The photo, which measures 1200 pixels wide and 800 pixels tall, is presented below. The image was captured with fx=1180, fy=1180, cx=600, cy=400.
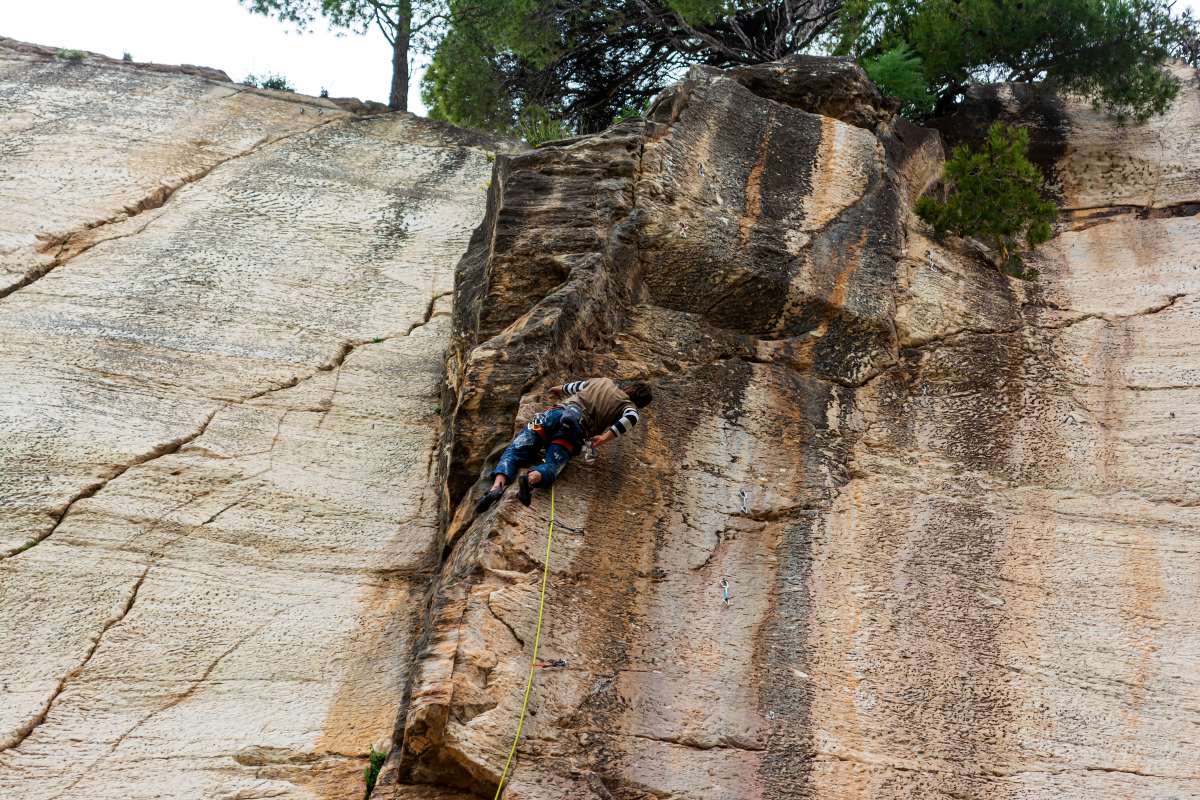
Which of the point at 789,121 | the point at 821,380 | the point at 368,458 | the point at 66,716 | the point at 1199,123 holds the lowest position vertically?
the point at 66,716

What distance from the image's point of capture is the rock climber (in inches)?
304

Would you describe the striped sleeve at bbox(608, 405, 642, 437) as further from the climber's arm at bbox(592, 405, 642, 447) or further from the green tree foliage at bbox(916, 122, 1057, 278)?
the green tree foliage at bbox(916, 122, 1057, 278)

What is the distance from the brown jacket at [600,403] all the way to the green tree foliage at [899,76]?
6575 millimetres

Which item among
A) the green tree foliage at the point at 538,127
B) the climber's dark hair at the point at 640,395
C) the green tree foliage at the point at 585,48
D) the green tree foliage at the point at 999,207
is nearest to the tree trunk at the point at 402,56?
the green tree foliage at the point at 585,48

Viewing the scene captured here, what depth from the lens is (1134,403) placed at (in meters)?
8.70

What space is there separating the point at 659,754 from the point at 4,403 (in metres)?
6.03

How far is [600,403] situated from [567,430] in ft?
1.02

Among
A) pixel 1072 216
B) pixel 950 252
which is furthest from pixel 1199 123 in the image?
pixel 950 252

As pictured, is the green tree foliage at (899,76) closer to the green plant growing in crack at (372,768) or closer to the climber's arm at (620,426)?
the climber's arm at (620,426)

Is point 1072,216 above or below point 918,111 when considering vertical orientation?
below

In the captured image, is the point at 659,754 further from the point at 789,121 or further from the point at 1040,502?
the point at 789,121

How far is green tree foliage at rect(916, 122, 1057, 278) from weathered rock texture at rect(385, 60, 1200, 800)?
0.27 meters

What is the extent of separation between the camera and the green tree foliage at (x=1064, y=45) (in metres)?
12.7

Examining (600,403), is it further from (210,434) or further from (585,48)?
(585,48)
